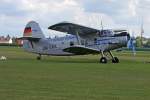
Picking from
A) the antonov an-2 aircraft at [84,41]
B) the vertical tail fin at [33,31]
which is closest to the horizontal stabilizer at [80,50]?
the antonov an-2 aircraft at [84,41]

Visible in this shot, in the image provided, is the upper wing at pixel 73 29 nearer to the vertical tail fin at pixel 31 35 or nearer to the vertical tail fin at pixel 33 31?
the vertical tail fin at pixel 31 35

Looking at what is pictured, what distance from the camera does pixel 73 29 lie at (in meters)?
39.8

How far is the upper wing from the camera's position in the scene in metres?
38.8

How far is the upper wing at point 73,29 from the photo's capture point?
38.8 metres

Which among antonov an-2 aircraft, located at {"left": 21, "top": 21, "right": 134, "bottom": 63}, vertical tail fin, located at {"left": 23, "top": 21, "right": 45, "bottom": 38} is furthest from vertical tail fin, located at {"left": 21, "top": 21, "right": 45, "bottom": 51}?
antonov an-2 aircraft, located at {"left": 21, "top": 21, "right": 134, "bottom": 63}

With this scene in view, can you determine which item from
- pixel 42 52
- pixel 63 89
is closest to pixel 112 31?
pixel 42 52

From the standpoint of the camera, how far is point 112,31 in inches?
1553

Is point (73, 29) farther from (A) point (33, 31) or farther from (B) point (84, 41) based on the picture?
(A) point (33, 31)

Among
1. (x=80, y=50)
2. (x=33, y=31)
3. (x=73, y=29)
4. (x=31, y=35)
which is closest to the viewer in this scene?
(x=80, y=50)

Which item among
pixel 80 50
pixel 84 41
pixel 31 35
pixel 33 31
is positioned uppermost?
pixel 33 31

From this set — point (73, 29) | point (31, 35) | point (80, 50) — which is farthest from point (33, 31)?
point (80, 50)

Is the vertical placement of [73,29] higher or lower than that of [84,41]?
higher

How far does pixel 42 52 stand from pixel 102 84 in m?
27.0

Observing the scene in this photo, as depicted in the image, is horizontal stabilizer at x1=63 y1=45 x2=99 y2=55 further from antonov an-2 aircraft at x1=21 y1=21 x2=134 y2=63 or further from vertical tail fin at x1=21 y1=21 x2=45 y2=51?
vertical tail fin at x1=21 y1=21 x2=45 y2=51
